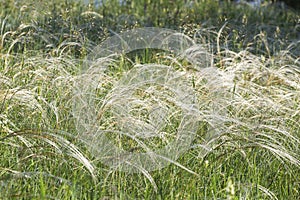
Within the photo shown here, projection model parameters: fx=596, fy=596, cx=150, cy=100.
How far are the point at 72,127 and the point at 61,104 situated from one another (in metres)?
0.19

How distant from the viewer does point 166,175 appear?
267 centimetres

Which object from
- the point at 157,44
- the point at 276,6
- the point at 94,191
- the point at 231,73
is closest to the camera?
the point at 94,191

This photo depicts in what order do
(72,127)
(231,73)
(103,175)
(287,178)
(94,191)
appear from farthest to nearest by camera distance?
(231,73)
(72,127)
(287,178)
(103,175)
(94,191)

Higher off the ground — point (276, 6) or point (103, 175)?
point (103, 175)

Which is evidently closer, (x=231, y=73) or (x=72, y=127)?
(x=72, y=127)

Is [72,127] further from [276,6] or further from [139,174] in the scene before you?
[276,6]

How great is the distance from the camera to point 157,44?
5070mm

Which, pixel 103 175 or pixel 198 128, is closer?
pixel 103 175

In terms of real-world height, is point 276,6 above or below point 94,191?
below

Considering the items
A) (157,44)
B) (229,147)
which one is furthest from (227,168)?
(157,44)

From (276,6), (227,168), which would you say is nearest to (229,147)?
(227,168)

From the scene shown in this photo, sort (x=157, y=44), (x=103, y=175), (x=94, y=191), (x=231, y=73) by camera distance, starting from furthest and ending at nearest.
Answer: (x=157, y=44) < (x=231, y=73) < (x=103, y=175) < (x=94, y=191)

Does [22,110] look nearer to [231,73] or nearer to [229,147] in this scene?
[229,147]

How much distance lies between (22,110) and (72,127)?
29 centimetres
